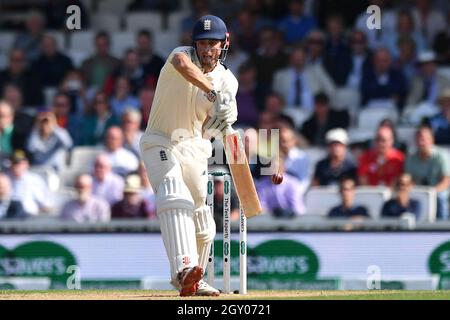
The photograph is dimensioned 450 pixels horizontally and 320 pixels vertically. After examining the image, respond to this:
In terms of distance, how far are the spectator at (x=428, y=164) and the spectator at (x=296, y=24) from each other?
3191 millimetres

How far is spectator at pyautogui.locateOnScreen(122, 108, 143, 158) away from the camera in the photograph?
1695 centimetres

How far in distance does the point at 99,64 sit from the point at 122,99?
1.05 m

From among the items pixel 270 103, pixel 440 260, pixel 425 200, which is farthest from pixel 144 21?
pixel 440 260

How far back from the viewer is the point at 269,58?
18312mm

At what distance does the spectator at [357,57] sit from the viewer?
17.9m

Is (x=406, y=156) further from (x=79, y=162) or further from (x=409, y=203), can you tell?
(x=79, y=162)

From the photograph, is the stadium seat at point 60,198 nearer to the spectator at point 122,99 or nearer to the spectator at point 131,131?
the spectator at point 131,131

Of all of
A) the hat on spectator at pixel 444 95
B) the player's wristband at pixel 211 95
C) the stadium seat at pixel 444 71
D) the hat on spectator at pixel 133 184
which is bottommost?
the player's wristband at pixel 211 95

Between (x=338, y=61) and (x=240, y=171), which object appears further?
(x=338, y=61)

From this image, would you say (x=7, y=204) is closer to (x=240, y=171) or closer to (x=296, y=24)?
(x=296, y=24)

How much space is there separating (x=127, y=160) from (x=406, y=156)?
3.25m

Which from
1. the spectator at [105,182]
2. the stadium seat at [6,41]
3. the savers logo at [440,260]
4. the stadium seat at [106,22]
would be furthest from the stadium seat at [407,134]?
the stadium seat at [6,41]

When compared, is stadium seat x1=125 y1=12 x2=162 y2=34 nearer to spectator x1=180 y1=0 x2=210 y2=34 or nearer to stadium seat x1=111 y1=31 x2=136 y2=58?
stadium seat x1=111 y1=31 x2=136 y2=58

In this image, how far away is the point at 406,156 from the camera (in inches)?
638
